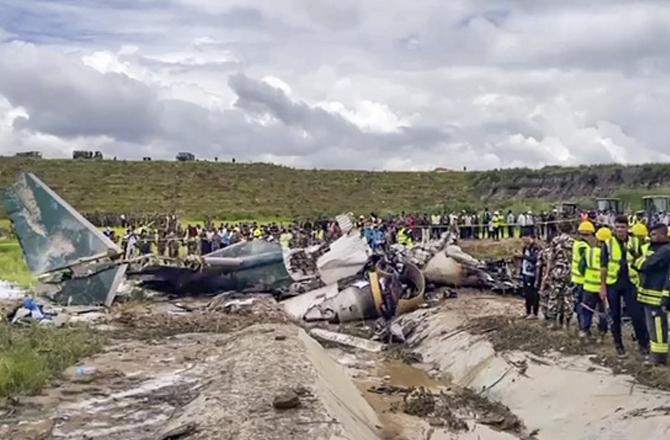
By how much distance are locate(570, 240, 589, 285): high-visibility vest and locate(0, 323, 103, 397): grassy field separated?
7568mm

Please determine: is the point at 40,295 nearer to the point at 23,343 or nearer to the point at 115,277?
the point at 115,277

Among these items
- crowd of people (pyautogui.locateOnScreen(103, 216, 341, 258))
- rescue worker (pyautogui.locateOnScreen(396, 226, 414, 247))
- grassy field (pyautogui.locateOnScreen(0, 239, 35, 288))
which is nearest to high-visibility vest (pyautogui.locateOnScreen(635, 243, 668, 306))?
grassy field (pyautogui.locateOnScreen(0, 239, 35, 288))

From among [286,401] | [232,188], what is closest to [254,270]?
[286,401]

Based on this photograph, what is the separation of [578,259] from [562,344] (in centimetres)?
134

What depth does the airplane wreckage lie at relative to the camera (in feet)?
67.4

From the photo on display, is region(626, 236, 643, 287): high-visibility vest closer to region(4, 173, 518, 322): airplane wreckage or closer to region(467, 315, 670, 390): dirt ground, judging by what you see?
region(467, 315, 670, 390): dirt ground

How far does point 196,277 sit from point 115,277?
2.93 metres

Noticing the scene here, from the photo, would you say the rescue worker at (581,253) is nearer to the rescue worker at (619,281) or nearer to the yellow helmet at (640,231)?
the yellow helmet at (640,231)

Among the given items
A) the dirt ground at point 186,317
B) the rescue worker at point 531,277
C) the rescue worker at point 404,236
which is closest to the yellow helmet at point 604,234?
the rescue worker at point 531,277

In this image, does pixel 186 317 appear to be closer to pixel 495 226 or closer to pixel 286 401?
pixel 286 401

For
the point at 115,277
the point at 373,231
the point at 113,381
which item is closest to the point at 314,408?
the point at 113,381

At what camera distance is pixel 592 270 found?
12055mm

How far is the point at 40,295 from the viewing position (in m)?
22.0

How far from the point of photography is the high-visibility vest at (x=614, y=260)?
36.3ft
